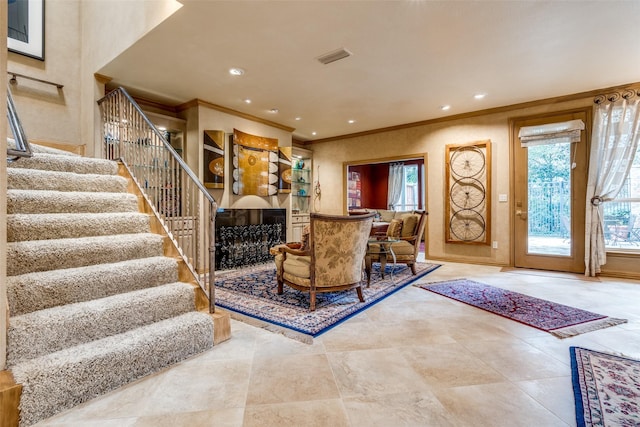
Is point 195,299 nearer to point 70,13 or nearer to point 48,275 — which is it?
point 48,275

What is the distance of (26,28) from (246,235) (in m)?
4.00

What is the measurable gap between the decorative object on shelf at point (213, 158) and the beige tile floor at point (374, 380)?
9.09ft

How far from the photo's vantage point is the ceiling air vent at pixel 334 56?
3.12m

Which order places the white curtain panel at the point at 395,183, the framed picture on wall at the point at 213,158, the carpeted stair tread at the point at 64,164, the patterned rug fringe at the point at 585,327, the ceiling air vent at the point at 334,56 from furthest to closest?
the white curtain panel at the point at 395,183 < the framed picture on wall at the point at 213,158 < the ceiling air vent at the point at 334,56 < the carpeted stair tread at the point at 64,164 < the patterned rug fringe at the point at 585,327

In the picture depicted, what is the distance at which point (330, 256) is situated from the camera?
277 cm

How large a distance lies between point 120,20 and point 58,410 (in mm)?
3892

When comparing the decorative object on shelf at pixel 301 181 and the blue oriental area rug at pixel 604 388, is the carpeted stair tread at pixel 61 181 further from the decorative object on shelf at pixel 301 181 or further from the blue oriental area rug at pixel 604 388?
the decorative object on shelf at pixel 301 181

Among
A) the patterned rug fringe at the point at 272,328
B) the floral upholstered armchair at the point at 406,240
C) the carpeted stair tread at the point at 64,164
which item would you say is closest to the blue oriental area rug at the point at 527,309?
the floral upholstered armchair at the point at 406,240

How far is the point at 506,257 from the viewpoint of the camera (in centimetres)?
492

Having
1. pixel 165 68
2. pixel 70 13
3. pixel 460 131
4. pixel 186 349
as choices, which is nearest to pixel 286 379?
pixel 186 349

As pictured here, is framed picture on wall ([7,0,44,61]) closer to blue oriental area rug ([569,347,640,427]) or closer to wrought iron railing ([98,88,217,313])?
wrought iron railing ([98,88,217,313])

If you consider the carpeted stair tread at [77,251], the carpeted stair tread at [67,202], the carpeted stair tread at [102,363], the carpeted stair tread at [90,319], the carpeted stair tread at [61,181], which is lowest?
the carpeted stair tread at [102,363]

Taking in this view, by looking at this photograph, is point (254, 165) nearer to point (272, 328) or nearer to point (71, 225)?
point (71, 225)

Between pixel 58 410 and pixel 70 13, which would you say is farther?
pixel 70 13
